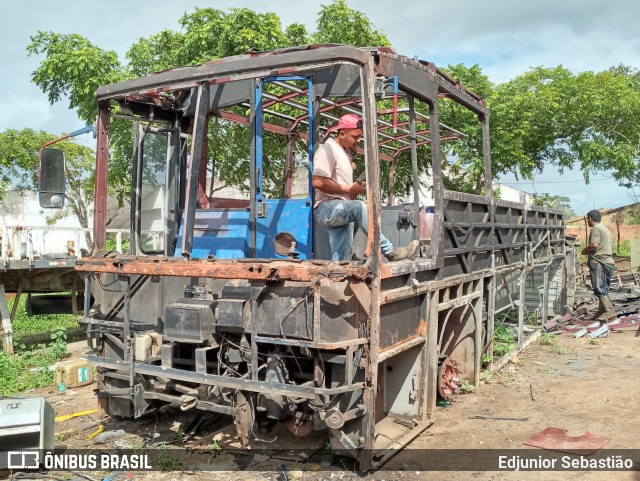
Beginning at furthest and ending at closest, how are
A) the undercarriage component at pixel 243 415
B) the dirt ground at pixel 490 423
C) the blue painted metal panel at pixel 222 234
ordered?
the blue painted metal panel at pixel 222 234 < the dirt ground at pixel 490 423 < the undercarriage component at pixel 243 415

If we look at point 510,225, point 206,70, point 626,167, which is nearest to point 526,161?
point 626,167

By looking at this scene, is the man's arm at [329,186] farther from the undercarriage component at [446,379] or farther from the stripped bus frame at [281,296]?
the undercarriage component at [446,379]

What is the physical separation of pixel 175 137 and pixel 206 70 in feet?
5.50

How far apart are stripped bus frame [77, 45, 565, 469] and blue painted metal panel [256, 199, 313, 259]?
0.02 m

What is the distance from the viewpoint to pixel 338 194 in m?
4.39

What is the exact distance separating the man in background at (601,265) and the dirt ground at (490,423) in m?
3.05

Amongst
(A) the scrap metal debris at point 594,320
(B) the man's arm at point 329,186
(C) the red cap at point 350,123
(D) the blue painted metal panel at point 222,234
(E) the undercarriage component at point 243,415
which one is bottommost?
(A) the scrap metal debris at point 594,320

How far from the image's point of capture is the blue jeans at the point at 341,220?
4.20 metres

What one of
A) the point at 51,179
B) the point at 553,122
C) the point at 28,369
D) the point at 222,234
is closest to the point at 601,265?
the point at 553,122

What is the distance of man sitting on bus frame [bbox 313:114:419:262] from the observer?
4.23 m

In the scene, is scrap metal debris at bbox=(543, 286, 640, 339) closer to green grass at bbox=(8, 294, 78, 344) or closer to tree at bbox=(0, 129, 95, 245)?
green grass at bbox=(8, 294, 78, 344)

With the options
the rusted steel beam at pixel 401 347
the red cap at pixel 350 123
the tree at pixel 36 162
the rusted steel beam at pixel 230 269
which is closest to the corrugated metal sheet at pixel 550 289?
the rusted steel beam at pixel 401 347

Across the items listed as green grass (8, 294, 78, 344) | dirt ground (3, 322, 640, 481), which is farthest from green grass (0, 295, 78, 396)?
dirt ground (3, 322, 640, 481)

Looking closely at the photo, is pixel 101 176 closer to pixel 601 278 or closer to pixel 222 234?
pixel 222 234
